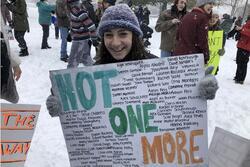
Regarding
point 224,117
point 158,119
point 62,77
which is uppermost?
point 62,77

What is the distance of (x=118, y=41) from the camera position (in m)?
2.78

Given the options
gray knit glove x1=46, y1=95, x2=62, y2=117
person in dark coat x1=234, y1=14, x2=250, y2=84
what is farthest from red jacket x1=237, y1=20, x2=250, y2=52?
gray knit glove x1=46, y1=95, x2=62, y2=117

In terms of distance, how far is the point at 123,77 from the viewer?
8.42ft

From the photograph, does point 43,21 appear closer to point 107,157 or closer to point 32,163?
point 32,163

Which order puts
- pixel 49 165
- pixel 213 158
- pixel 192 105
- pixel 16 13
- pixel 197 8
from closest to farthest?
pixel 192 105, pixel 213 158, pixel 49 165, pixel 197 8, pixel 16 13

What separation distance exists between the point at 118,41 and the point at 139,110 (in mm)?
527

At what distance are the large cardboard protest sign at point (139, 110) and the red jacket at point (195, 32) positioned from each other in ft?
11.6

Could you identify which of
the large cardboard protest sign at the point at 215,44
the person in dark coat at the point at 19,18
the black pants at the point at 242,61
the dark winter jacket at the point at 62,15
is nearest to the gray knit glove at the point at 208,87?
the large cardboard protest sign at the point at 215,44

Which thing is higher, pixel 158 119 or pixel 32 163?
pixel 158 119

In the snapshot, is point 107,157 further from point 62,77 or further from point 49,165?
point 49,165

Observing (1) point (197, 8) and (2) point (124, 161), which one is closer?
(2) point (124, 161)

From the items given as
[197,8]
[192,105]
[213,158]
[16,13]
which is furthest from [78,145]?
[16,13]

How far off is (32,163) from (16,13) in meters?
6.80

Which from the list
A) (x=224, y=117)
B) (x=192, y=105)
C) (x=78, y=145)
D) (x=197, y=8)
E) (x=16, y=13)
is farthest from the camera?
(x=16, y=13)
